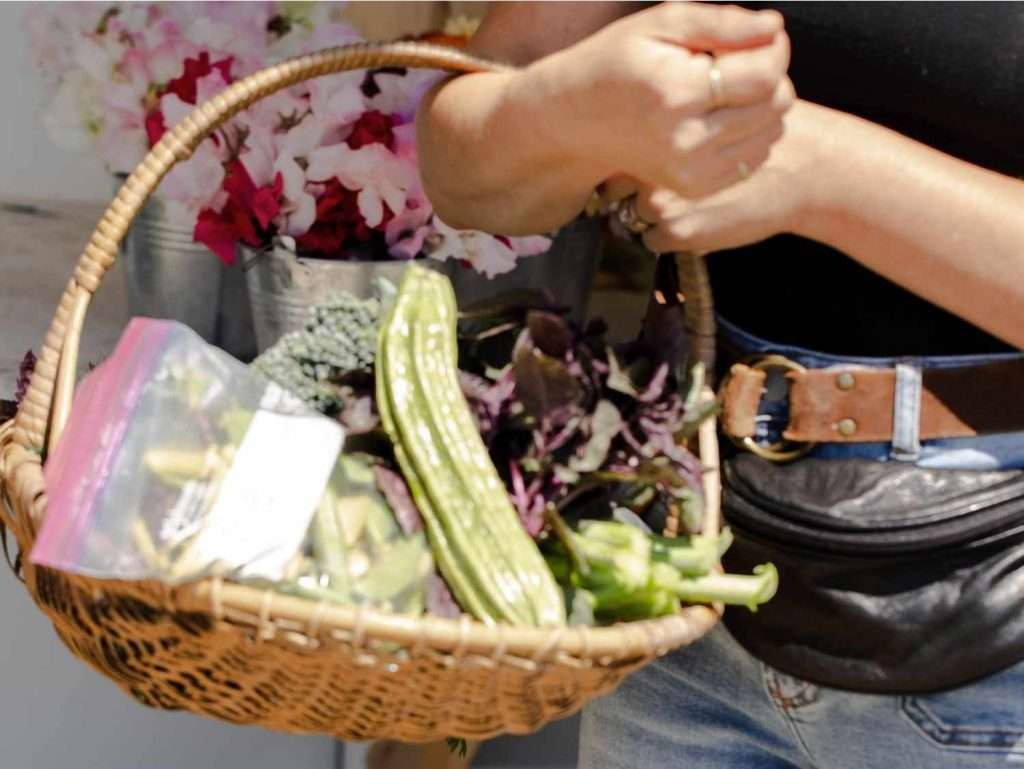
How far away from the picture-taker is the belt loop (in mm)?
707

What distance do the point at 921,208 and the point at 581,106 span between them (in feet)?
0.65

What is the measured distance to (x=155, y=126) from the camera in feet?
3.22

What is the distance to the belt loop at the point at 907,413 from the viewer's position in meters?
0.71

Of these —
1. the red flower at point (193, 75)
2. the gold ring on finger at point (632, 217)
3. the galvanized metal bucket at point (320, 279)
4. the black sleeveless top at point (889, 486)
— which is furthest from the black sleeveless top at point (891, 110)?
the red flower at point (193, 75)

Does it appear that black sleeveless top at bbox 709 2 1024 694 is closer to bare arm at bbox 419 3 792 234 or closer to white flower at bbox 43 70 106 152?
bare arm at bbox 419 3 792 234

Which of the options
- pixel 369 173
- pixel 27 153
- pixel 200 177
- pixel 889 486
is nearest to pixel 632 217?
pixel 889 486

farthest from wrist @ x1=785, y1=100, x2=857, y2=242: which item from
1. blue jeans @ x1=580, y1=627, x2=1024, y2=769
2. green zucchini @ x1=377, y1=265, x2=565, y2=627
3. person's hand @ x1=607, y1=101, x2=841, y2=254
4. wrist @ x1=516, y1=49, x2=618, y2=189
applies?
blue jeans @ x1=580, y1=627, x2=1024, y2=769

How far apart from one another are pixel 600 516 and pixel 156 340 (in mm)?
256

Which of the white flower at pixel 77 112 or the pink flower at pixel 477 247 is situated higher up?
the white flower at pixel 77 112

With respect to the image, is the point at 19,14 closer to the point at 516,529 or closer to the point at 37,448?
the point at 37,448

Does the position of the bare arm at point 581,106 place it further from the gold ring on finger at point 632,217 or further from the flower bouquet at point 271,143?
the flower bouquet at point 271,143

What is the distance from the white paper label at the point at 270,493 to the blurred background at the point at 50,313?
0.65 m

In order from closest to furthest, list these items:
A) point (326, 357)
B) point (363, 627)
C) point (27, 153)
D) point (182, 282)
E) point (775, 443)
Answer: point (363, 627) → point (326, 357) → point (775, 443) → point (182, 282) → point (27, 153)

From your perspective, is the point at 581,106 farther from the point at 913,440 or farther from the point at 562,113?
the point at 913,440
